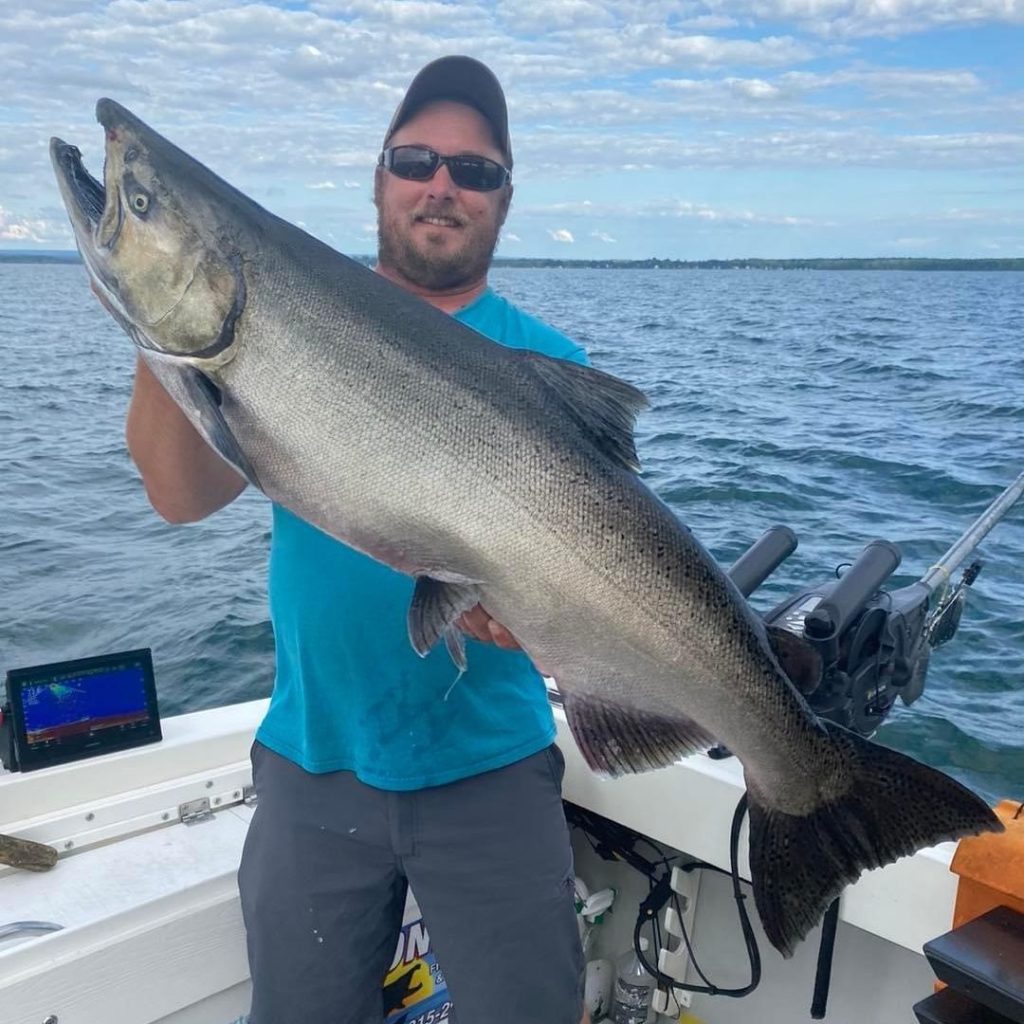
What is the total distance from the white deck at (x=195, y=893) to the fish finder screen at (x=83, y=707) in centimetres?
8

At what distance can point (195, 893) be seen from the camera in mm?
3260

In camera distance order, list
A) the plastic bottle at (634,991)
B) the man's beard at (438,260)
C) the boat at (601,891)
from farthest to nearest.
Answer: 1. the plastic bottle at (634,991)
2. the man's beard at (438,260)
3. the boat at (601,891)

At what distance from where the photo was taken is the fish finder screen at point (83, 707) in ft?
12.4

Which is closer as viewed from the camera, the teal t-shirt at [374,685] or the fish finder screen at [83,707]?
the teal t-shirt at [374,685]

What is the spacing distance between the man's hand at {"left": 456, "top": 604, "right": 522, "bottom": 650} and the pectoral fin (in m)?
0.07

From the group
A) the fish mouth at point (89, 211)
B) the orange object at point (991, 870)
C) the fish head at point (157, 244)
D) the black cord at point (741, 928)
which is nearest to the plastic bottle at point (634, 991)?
the black cord at point (741, 928)

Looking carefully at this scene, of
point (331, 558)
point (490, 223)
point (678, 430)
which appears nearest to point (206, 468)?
point (331, 558)

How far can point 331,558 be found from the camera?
3.05m

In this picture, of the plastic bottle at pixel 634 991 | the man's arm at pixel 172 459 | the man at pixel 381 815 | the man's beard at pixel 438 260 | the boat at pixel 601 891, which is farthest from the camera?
the plastic bottle at pixel 634 991

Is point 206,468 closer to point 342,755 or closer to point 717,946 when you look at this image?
point 342,755

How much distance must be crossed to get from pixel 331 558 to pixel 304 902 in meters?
0.99

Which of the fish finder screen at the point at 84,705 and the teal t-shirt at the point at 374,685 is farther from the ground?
the teal t-shirt at the point at 374,685

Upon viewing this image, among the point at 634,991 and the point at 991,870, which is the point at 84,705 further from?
the point at 991,870

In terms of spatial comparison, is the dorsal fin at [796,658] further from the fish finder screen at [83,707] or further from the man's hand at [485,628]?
the fish finder screen at [83,707]
